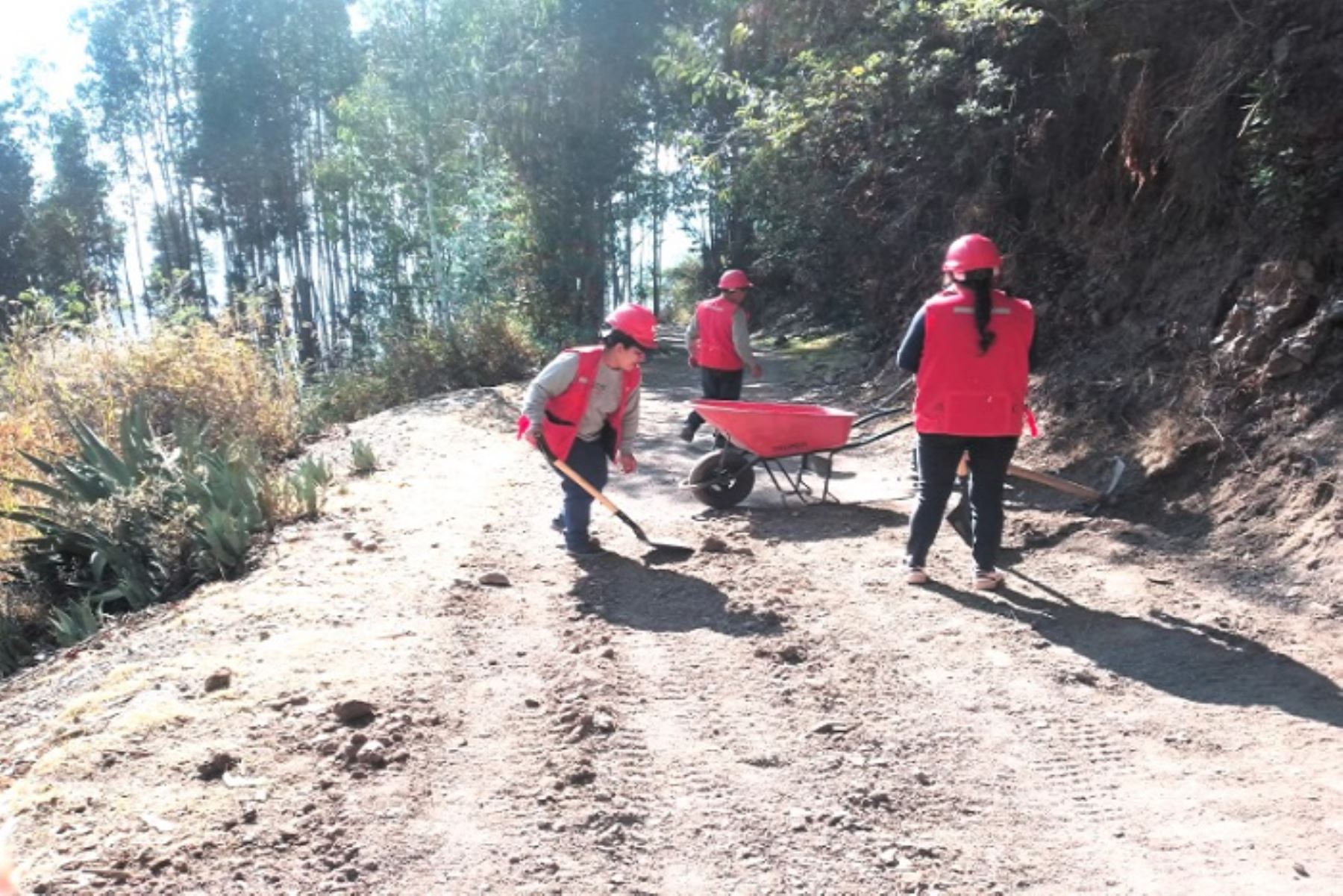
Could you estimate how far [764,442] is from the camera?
6.98 metres

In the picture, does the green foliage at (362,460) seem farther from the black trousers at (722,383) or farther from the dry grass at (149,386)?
the black trousers at (722,383)

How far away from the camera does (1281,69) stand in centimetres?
651

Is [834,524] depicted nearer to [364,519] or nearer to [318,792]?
[364,519]

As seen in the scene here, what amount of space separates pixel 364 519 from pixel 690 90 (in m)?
20.0

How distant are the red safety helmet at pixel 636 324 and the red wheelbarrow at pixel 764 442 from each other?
1.22 metres

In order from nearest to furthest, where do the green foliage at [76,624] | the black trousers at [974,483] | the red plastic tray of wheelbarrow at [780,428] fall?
1. the black trousers at [974,483]
2. the green foliage at [76,624]
3. the red plastic tray of wheelbarrow at [780,428]

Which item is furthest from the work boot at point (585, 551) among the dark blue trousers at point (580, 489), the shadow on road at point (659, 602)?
the shadow on road at point (659, 602)

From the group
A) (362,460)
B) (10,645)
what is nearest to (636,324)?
(362,460)

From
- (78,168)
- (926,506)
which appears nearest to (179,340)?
(926,506)

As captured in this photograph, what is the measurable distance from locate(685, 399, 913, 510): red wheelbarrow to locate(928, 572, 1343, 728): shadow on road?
2.02 metres

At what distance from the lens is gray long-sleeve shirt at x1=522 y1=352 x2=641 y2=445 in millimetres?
5863

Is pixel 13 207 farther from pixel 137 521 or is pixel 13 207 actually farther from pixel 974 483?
pixel 974 483

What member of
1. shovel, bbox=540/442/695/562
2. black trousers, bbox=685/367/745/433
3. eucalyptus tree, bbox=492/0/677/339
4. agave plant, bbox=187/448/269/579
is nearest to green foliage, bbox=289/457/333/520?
agave plant, bbox=187/448/269/579

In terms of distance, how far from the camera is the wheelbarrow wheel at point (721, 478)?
7.40 metres
